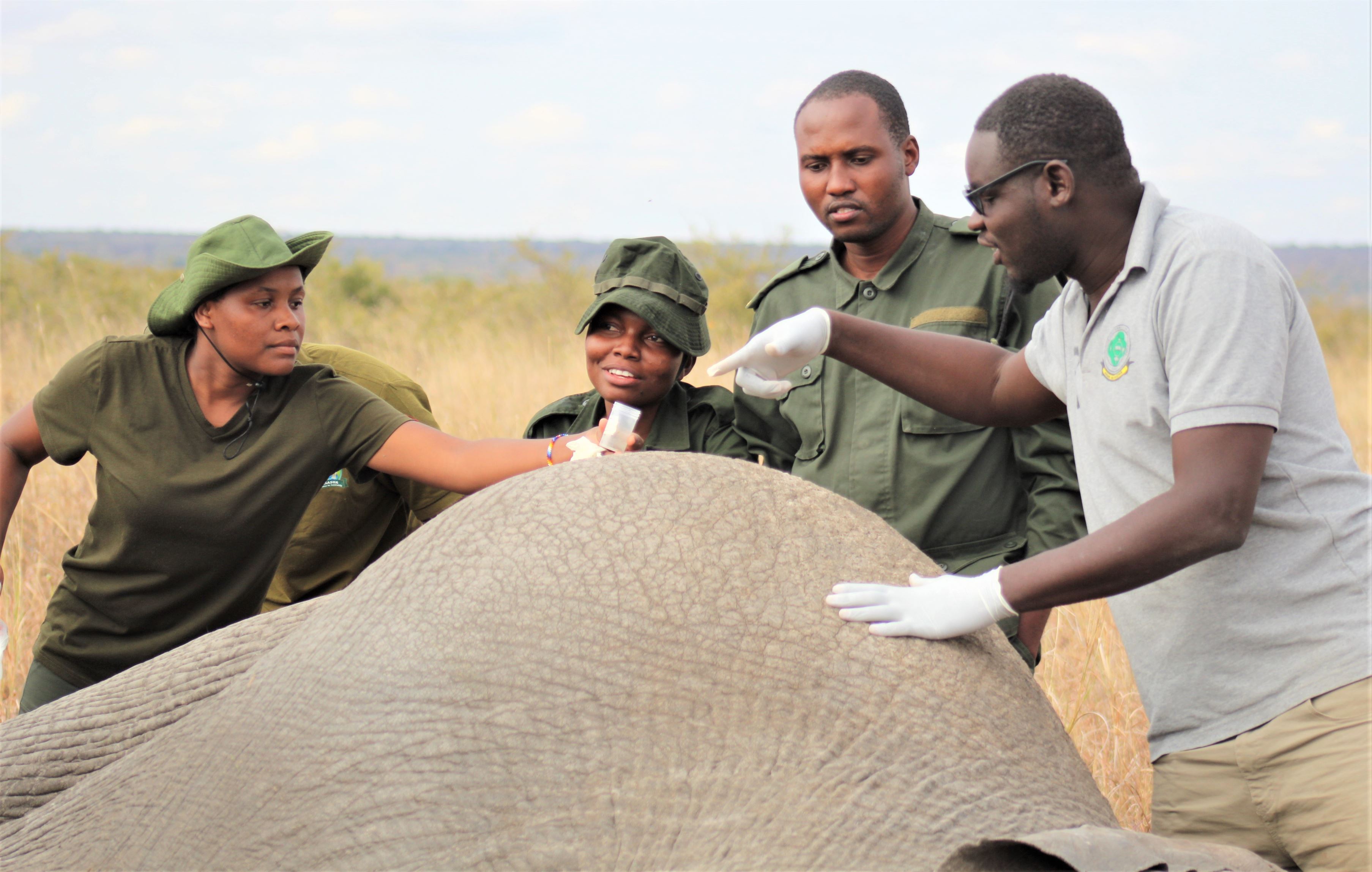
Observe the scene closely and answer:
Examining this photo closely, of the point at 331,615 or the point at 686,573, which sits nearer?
the point at 686,573

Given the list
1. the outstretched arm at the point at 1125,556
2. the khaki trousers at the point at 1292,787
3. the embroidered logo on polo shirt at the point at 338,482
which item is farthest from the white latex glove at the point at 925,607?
the embroidered logo on polo shirt at the point at 338,482

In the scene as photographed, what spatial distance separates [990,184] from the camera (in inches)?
94.7

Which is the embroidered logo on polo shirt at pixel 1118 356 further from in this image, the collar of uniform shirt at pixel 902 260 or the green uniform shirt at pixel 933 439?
the collar of uniform shirt at pixel 902 260

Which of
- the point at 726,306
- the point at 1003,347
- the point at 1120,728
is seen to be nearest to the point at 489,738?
the point at 1003,347

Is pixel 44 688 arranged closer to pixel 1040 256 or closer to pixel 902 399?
pixel 902 399

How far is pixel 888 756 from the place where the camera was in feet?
6.46

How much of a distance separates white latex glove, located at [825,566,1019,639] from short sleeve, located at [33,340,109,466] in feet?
7.53

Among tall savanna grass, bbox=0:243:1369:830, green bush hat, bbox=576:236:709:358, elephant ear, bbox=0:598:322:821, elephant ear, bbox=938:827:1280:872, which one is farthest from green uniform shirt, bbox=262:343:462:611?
elephant ear, bbox=938:827:1280:872

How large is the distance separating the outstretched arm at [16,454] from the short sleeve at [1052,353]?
2.76 metres

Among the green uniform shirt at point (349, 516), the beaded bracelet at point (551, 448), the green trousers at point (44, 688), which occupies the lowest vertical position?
the green trousers at point (44, 688)

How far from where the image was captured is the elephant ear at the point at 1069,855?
1.67 metres

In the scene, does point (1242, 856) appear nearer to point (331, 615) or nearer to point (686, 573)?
point (686, 573)

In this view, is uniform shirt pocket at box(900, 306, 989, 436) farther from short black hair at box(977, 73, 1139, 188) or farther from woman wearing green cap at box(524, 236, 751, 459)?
short black hair at box(977, 73, 1139, 188)

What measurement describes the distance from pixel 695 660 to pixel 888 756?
359 mm
